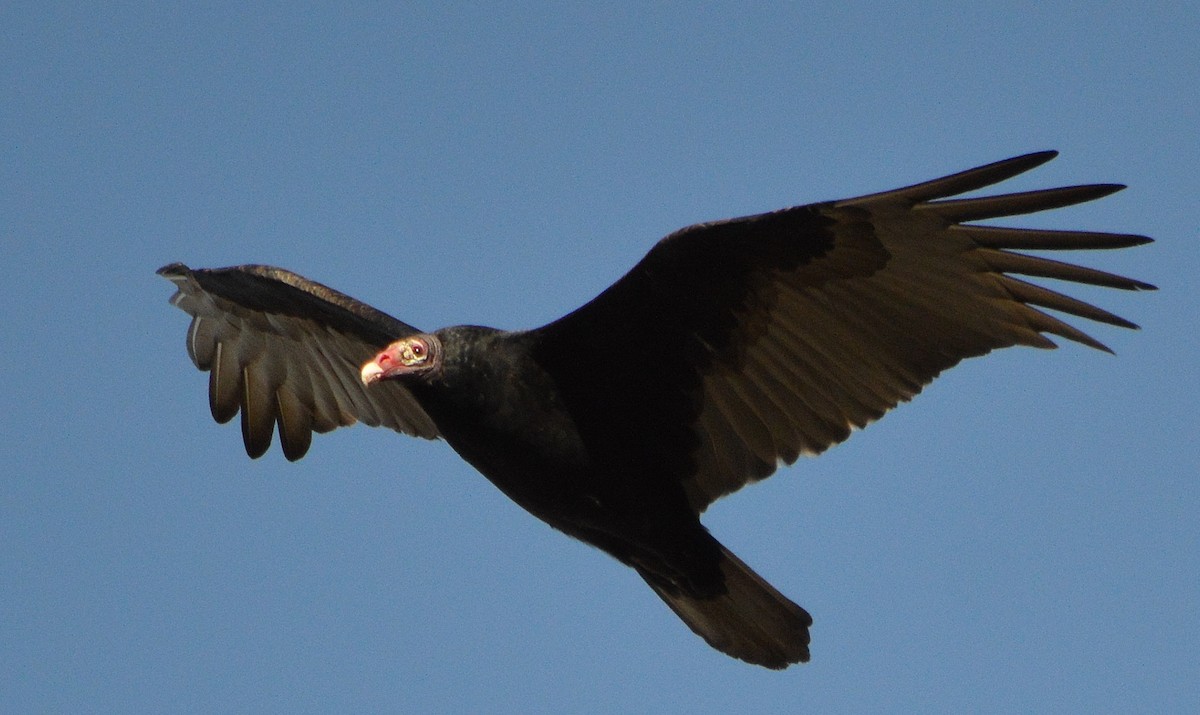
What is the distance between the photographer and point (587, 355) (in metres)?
6.14

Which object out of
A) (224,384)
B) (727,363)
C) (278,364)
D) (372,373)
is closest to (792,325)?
(727,363)

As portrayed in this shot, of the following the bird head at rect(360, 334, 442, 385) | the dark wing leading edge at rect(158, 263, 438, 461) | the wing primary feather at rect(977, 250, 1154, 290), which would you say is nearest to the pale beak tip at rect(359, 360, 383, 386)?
the bird head at rect(360, 334, 442, 385)

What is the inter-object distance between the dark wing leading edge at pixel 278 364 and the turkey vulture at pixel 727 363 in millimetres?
1370

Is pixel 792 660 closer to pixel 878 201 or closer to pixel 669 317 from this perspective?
pixel 669 317

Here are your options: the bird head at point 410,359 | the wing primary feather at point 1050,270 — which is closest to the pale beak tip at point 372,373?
the bird head at point 410,359

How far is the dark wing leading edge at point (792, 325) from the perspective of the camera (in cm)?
584

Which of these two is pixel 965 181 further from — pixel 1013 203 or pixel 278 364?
pixel 278 364

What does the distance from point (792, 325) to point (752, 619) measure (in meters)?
1.27

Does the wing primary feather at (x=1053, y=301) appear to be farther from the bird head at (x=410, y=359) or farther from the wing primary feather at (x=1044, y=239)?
the bird head at (x=410, y=359)

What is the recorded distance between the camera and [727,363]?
6383 mm

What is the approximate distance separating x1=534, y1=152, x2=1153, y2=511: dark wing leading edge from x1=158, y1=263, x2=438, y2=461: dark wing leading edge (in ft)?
5.73

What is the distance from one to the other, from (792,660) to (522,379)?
1.68 meters

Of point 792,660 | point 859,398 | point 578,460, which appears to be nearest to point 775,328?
point 859,398

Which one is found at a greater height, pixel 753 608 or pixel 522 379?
pixel 522 379
